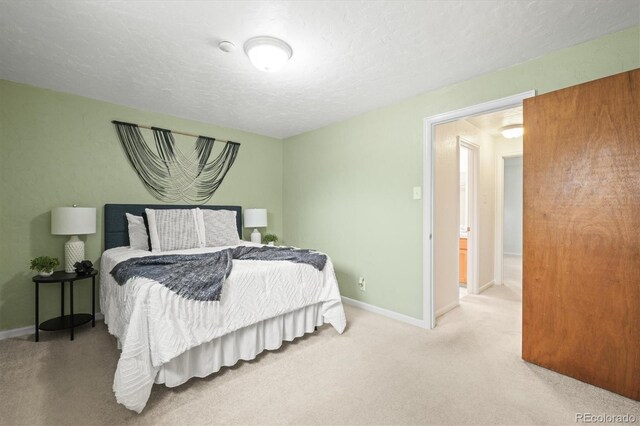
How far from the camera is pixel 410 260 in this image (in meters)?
3.10

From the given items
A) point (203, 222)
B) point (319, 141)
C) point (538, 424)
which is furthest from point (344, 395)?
point (319, 141)

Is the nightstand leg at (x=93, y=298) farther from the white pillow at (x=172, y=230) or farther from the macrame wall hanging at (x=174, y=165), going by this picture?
the macrame wall hanging at (x=174, y=165)

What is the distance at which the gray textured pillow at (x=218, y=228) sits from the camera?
349 cm

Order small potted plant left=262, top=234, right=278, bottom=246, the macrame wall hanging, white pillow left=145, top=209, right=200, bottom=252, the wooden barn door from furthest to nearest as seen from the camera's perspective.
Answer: small potted plant left=262, top=234, right=278, bottom=246 < the macrame wall hanging < white pillow left=145, top=209, right=200, bottom=252 < the wooden barn door

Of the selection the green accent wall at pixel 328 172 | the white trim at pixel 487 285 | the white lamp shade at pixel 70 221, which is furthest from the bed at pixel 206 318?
the white trim at pixel 487 285

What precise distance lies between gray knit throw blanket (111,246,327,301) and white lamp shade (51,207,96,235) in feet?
2.62

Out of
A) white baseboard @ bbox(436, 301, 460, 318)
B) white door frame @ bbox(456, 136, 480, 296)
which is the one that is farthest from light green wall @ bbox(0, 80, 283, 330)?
white door frame @ bbox(456, 136, 480, 296)

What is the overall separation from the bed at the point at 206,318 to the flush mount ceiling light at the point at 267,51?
1.57 metres

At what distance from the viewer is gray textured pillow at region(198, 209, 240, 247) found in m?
3.49

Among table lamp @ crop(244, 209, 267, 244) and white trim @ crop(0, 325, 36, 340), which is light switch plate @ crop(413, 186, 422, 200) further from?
white trim @ crop(0, 325, 36, 340)

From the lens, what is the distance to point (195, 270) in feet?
6.93

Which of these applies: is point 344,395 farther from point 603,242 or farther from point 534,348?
point 603,242

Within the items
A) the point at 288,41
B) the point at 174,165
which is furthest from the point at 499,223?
the point at 174,165

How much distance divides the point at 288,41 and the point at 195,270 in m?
1.79
